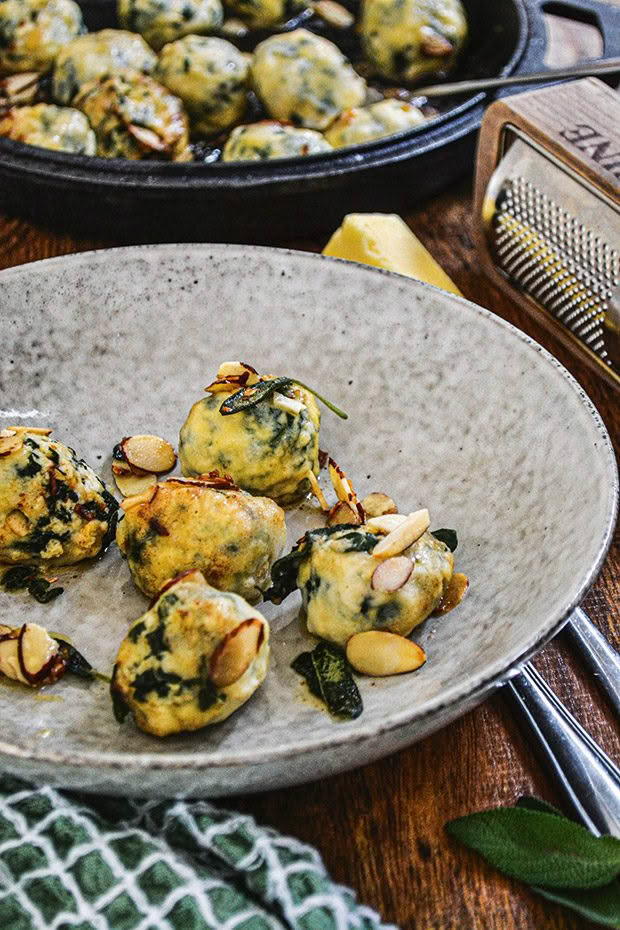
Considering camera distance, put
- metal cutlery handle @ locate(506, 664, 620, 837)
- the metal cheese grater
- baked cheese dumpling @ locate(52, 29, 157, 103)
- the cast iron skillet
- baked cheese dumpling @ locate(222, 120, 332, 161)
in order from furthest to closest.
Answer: baked cheese dumpling @ locate(52, 29, 157, 103) < baked cheese dumpling @ locate(222, 120, 332, 161) < the cast iron skillet < the metal cheese grater < metal cutlery handle @ locate(506, 664, 620, 837)

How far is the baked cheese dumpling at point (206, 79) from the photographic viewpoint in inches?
85.3

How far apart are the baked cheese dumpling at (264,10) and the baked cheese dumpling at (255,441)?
1.57 m

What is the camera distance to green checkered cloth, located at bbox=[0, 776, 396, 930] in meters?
0.88

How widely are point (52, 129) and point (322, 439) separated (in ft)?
3.27

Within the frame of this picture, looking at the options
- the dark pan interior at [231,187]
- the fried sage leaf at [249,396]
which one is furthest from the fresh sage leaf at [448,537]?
the dark pan interior at [231,187]

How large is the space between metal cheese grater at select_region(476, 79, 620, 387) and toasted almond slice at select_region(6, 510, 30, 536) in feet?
3.08

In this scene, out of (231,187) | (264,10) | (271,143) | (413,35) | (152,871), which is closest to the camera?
(152,871)

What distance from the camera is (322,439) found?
1.43 meters

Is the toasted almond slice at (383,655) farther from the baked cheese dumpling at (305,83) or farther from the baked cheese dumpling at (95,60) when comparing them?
the baked cheese dumpling at (95,60)

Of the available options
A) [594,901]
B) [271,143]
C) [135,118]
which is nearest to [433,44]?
[271,143]

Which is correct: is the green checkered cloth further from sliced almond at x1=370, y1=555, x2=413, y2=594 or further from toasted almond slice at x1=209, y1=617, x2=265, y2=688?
sliced almond at x1=370, y1=555, x2=413, y2=594

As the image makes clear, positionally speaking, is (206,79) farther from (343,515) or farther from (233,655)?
(233,655)

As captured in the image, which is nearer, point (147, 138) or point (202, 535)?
point (202, 535)

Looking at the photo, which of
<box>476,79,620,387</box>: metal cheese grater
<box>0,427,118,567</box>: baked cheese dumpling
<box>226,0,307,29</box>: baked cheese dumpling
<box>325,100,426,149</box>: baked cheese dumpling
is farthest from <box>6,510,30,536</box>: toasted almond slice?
<box>226,0,307,29</box>: baked cheese dumpling
